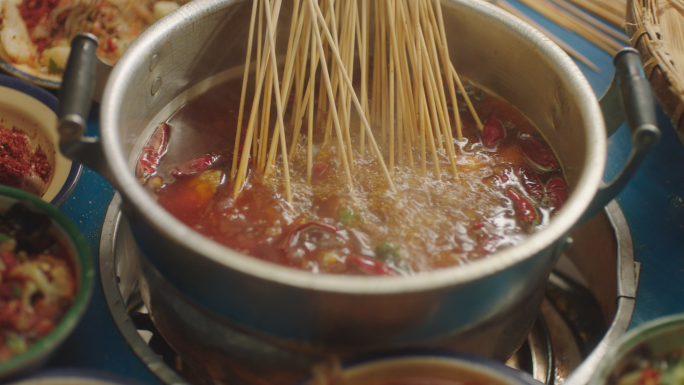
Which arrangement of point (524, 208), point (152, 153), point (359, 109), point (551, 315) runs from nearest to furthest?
point (359, 109), point (524, 208), point (152, 153), point (551, 315)

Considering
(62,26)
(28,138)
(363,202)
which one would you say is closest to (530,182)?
(363,202)

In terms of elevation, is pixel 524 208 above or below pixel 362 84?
below

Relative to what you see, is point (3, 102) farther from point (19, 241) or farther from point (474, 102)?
point (474, 102)

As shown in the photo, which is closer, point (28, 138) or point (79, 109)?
point (79, 109)

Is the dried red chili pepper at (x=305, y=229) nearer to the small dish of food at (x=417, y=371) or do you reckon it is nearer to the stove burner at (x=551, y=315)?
the small dish of food at (x=417, y=371)

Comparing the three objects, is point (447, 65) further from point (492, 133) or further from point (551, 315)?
point (551, 315)

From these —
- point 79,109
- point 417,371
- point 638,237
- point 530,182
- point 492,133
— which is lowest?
point 638,237

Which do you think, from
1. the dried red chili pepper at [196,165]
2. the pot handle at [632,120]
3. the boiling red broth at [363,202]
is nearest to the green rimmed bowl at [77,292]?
the boiling red broth at [363,202]
